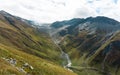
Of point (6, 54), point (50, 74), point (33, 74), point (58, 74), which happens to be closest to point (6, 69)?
point (33, 74)

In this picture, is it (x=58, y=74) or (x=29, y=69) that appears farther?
(x=58, y=74)

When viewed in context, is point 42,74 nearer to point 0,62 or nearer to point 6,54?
point 6,54

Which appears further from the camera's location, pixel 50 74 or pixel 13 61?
pixel 50 74

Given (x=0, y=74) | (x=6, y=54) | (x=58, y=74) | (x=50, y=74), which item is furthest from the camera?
(x=58, y=74)

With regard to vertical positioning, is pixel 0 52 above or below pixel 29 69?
above

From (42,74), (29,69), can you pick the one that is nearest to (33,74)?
(29,69)

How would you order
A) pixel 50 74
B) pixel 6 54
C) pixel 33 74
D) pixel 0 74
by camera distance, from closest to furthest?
pixel 0 74, pixel 33 74, pixel 6 54, pixel 50 74

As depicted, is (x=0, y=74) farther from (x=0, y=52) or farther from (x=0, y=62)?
(x=0, y=52)

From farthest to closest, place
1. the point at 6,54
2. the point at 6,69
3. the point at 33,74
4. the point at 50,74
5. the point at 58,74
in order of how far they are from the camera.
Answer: the point at 58,74 → the point at 50,74 → the point at 6,54 → the point at 33,74 → the point at 6,69

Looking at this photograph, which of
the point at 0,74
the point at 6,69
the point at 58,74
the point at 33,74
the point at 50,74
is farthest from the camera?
the point at 58,74
